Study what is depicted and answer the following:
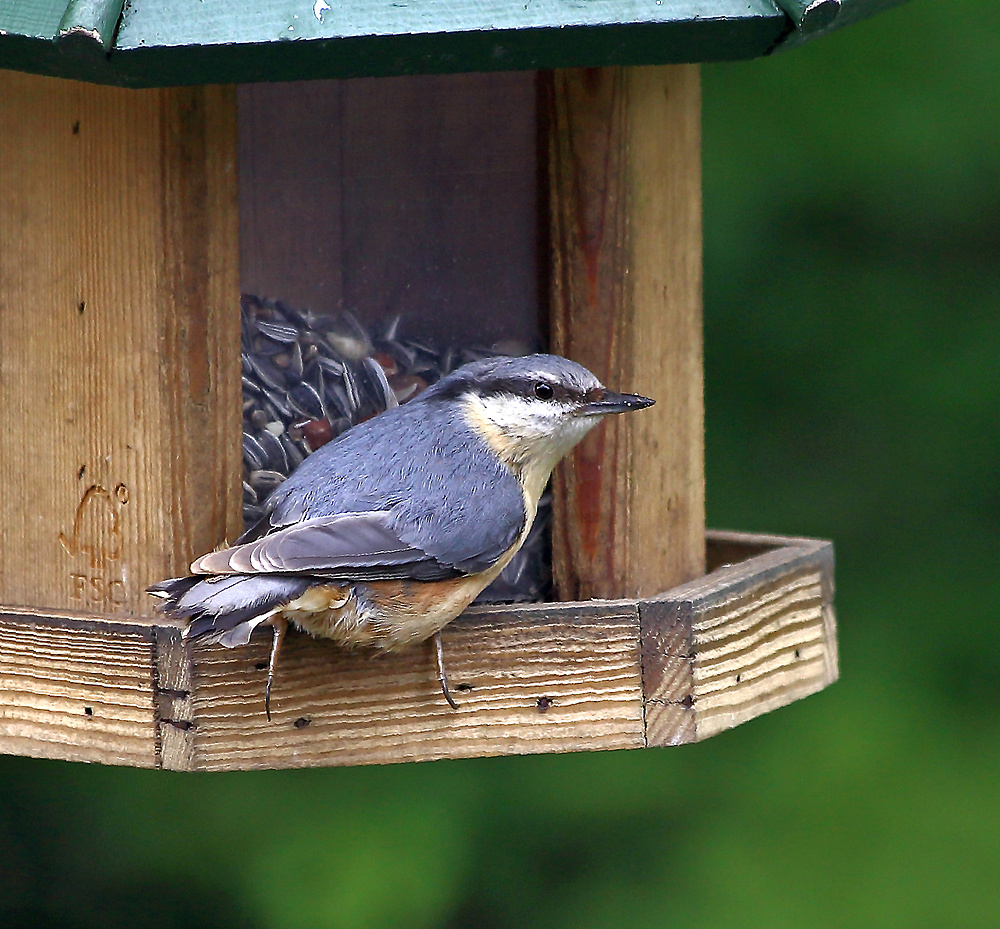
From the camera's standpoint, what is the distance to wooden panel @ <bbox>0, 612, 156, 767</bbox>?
223 cm

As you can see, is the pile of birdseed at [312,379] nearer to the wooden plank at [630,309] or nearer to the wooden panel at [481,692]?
the wooden plank at [630,309]

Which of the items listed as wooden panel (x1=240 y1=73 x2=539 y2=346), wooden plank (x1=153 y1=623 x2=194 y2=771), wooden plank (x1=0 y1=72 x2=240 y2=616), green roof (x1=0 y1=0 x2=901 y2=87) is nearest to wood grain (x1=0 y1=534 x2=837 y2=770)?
wooden plank (x1=153 y1=623 x2=194 y2=771)

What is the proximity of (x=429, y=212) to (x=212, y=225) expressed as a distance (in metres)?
0.45

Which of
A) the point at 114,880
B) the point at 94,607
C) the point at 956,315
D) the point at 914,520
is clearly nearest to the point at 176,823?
the point at 114,880

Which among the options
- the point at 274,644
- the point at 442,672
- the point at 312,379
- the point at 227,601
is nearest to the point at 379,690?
the point at 442,672

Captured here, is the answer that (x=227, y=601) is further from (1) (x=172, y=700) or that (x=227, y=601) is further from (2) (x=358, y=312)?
(2) (x=358, y=312)

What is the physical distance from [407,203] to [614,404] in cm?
56

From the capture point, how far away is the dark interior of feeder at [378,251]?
2469mm

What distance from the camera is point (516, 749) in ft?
7.73

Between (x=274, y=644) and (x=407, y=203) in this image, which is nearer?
(x=274, y=644)

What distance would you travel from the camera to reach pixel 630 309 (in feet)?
8.41

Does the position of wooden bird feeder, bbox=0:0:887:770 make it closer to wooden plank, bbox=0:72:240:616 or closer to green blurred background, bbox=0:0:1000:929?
wooden plank, bbox=0:72:240:616

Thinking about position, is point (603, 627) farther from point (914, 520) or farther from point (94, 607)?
point (914, 520)

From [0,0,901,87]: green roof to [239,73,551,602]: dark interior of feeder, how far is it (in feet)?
1.67
